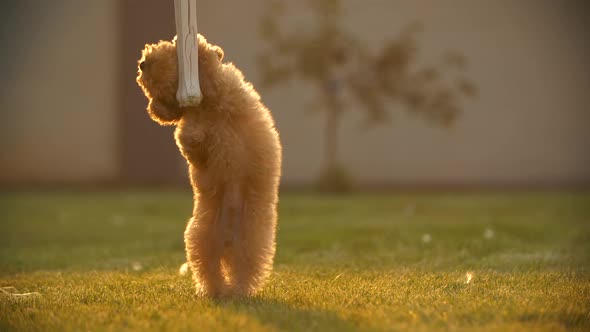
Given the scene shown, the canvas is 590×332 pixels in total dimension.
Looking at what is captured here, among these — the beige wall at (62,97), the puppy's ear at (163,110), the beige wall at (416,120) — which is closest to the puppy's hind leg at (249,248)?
the puppy's ear at (163,110)

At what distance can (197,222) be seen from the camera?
3.96 m

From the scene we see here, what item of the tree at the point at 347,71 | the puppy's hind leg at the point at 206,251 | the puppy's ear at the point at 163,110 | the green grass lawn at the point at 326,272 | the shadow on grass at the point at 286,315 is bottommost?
the green grass lawn at the point at 326,272

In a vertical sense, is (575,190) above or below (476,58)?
below

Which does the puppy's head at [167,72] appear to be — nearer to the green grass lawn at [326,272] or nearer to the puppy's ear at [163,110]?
the puppy's ear at [163,110]

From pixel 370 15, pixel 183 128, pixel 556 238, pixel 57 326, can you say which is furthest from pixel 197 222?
pixel 370 15

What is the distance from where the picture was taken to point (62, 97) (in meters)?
15.7

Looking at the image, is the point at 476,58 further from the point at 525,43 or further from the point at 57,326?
the point at 57,326

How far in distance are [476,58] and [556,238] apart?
9074 millimetres

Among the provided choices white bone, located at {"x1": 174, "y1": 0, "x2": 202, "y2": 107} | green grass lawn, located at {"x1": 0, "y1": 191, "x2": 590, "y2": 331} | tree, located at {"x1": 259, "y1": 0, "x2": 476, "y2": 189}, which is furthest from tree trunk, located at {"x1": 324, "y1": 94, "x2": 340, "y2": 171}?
white bone, located at {"x1": 174, "y1": 0, "x2": 202, "y2": 107}

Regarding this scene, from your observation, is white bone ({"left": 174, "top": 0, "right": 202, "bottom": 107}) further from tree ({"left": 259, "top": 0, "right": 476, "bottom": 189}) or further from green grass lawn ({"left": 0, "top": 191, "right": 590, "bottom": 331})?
tree ({"left": 259, "top": 0, "right": 476, "bottom": 189})

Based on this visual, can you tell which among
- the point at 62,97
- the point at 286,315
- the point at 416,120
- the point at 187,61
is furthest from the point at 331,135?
the point at 286,315

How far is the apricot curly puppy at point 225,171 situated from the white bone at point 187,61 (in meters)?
0.14

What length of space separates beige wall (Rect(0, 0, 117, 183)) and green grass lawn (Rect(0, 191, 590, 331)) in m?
3.91

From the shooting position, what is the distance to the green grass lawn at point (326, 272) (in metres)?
3.44
